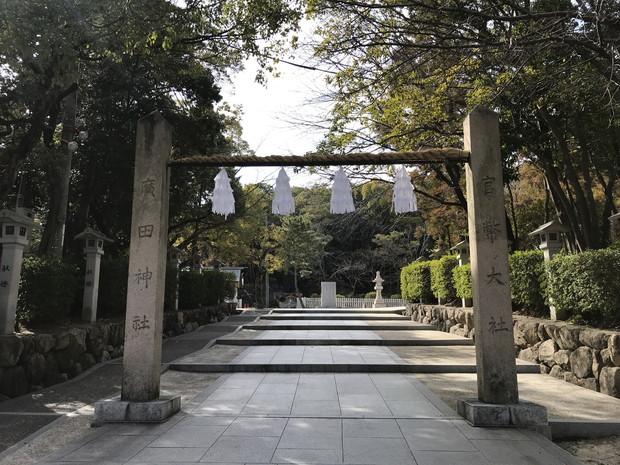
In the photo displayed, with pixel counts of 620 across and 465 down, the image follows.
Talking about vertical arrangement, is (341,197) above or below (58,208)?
below

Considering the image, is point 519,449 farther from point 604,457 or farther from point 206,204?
point 206,204

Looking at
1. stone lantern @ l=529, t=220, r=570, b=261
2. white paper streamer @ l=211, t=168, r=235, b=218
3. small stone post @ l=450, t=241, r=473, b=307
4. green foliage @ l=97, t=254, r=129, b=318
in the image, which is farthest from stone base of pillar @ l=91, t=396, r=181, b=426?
small stone post @ l=450, t=241, r=473, b=307

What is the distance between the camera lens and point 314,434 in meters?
4.19

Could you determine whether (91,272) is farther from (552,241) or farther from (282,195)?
(552,241)

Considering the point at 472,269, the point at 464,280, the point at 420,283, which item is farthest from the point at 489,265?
the point at 420,283

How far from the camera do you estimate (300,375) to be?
745 centimetres

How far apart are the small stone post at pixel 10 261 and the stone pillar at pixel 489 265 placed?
24.2 ft

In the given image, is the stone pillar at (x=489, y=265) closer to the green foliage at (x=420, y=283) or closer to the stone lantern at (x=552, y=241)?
the stone lantern at (x=552, y=241)

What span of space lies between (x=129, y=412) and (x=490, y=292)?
174 inches

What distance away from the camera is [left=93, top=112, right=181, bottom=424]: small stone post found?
4598 mm

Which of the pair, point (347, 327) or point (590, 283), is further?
point (347, 327)

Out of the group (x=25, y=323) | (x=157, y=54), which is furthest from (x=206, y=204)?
(x=25, y=323)

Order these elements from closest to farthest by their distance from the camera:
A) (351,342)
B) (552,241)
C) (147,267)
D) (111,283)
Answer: (147,267), (552,241), (111,283), (351,342)

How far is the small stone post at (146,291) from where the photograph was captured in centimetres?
460
